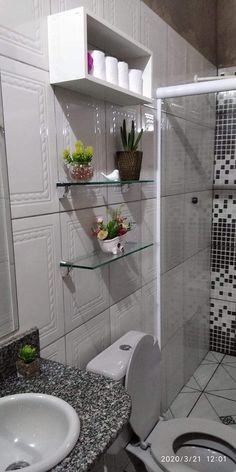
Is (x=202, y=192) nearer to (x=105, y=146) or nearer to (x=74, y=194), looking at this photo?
(x=105, y=146)

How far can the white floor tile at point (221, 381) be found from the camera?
2.46 meters

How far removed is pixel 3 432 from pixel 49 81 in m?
1.01

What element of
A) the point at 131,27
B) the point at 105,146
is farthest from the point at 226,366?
the point at 131,27

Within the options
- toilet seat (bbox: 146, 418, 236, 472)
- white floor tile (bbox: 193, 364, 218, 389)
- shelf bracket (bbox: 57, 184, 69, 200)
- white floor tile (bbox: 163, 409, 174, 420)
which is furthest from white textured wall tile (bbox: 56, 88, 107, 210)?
white floor tile (bbox: 193, 364, 218, 389)

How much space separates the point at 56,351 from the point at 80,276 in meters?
0.28

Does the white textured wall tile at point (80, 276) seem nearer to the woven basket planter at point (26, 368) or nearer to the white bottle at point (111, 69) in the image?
the woven basket planter at point (26, 368)

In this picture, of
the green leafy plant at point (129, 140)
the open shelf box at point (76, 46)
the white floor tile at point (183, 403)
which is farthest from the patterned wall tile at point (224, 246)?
the open shelf box at point (76, 46)

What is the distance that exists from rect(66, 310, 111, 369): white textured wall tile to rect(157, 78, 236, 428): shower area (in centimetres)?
63

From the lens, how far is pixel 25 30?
990 millimetres

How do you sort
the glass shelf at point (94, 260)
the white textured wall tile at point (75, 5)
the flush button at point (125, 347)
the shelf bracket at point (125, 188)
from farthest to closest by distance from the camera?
1. the shelf bracket at point (125, 188)
2. the flush button at point (125, 347)
3. the glass shelf at point (94, 260)
4. the white textured wall tile at point (75, 5)

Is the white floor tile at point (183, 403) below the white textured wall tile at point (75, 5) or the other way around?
below

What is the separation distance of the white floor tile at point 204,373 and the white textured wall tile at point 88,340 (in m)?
1.30

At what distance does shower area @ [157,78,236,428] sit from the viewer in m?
2.04

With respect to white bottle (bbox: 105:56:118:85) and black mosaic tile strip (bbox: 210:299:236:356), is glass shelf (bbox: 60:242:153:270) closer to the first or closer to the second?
white bottle (bbox: 105:56:118:85)
